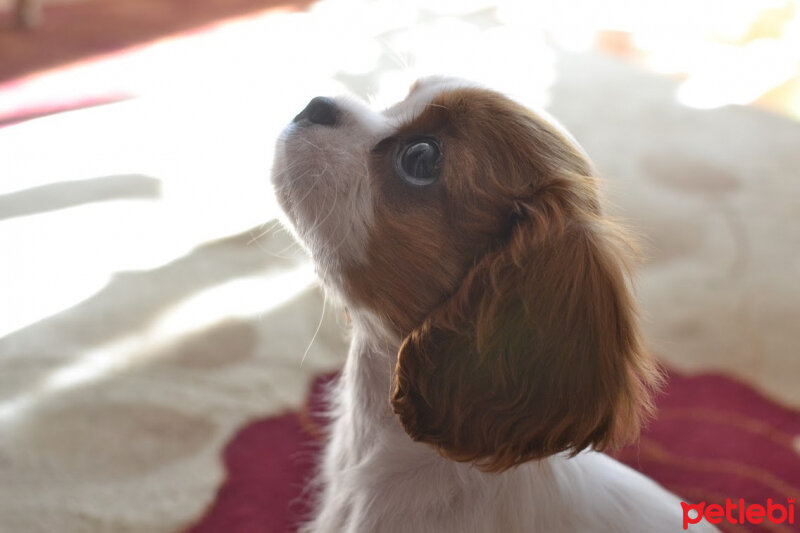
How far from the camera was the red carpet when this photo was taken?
5.35ft

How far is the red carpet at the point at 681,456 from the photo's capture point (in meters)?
1.63

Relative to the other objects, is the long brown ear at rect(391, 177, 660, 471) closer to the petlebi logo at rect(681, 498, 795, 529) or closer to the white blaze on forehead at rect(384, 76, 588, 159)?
the white blaze on forehead at rect(384, 76, 588, 159)

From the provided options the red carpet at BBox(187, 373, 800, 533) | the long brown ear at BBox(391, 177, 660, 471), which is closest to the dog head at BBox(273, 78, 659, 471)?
the long brown ear at BBox(391, 177, 660, 471)

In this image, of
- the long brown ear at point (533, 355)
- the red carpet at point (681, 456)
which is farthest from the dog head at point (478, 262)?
the red carpet at point (681, 456)

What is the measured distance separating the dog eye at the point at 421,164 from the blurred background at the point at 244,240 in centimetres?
23

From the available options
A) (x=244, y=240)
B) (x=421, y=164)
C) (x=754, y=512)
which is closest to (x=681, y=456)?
(x=754, y=512)

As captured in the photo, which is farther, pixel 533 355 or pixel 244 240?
pixel 244 240

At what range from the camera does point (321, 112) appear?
4.19 ft

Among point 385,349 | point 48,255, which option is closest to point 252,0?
point 48,255

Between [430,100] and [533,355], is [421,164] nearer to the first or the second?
[430,100]

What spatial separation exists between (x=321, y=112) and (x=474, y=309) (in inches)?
16.1

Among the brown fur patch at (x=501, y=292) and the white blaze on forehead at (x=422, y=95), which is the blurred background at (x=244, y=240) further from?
the brown fur patch at (x=501, y=292)

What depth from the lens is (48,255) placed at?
2.13 meters

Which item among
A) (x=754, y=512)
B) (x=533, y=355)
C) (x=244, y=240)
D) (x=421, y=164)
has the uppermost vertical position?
(x=421, y=164)
